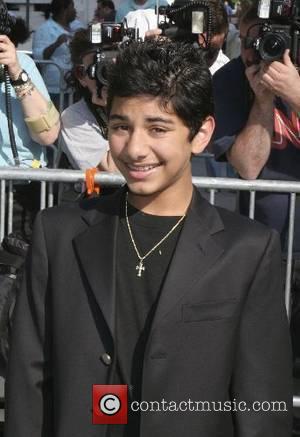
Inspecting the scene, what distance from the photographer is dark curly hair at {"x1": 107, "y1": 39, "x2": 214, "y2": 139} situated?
7.80 ft

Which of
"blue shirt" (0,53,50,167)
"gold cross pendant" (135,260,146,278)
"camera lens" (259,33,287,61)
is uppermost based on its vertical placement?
"camera lens" (259,33,287,61)

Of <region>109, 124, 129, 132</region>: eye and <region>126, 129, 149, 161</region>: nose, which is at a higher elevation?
<region>109, 124, 129, 132</region>: eye

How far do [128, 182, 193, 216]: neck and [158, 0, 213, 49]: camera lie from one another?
1.95 meters

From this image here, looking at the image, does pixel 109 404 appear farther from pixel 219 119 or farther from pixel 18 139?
pixel 18 139

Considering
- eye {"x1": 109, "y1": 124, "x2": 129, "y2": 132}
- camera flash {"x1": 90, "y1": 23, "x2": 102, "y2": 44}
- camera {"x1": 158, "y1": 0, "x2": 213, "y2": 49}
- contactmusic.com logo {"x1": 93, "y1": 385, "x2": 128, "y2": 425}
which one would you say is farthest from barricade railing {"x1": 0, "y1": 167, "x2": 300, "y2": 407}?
contactmusic.com logo {"x1": 93, "y1": 385, "x2": 128, "y2": 425}

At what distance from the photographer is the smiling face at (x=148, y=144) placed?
7.76ft

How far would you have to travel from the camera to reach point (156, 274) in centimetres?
247

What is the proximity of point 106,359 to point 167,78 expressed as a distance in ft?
2.56

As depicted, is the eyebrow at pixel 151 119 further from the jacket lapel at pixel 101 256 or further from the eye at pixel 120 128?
the jacket lapel at pixel 101 256

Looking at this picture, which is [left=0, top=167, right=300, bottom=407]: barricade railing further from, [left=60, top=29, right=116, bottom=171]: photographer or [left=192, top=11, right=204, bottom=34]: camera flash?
[left=192, top=11, right=204, bottom=34]: camera flash

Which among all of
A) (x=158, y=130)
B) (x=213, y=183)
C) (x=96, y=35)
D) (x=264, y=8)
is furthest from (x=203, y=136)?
(x=96, y=35)

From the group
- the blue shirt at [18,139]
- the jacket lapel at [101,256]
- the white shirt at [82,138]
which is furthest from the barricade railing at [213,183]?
the jacket lapel at [101,256]

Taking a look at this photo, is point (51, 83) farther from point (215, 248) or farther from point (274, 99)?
point (215, 248)

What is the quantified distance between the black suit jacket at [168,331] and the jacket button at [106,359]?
1 centimetres
